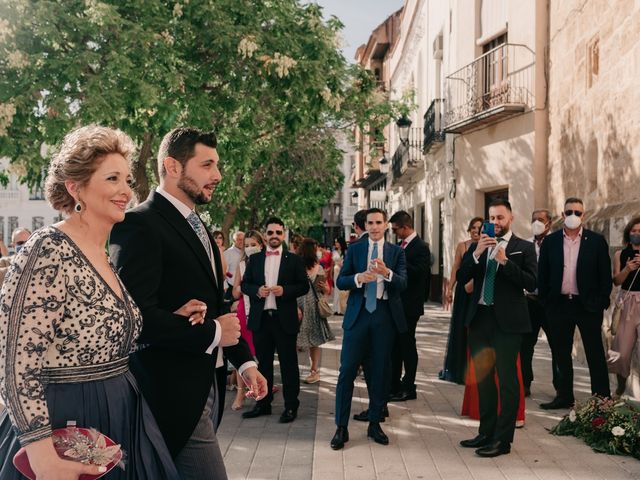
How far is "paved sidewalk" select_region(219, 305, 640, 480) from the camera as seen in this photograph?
618cm

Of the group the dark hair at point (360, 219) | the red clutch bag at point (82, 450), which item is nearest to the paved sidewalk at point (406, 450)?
the dark hair at point (360, 219)

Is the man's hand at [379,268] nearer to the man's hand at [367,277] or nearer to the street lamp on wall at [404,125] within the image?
the man's hand at [367,277]

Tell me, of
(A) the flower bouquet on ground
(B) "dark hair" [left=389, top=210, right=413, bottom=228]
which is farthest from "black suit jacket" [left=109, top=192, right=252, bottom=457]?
(B) "dark hair" [left=389, top=210, right=413, bottom=228]

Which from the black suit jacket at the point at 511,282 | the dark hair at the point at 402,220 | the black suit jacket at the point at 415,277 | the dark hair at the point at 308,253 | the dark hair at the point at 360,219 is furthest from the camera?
the dark hair at the point at 308,253

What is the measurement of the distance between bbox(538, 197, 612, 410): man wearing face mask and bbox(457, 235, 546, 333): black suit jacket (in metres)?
1.87

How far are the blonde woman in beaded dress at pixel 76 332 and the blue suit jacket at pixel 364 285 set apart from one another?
4.49 m

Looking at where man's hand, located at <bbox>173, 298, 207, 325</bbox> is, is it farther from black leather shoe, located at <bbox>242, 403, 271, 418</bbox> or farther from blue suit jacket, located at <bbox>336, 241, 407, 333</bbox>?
black leather shoe, located at <bbox>242, 403, 271, 418</bbox>

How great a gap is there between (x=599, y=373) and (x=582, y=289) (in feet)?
2.88

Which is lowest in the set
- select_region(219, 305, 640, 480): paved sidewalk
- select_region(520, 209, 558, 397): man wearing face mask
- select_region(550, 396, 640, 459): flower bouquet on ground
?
select_region(219, 305, 640, 480): paved sidewalk

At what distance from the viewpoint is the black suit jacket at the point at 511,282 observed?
6855 mm

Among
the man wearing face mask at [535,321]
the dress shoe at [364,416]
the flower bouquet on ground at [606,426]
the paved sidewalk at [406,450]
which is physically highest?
the man wearing face mask at [535,321]

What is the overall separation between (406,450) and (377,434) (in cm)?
36

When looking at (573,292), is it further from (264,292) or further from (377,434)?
(264,292)

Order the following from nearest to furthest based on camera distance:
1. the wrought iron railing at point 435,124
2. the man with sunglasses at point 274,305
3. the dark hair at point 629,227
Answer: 1. the dark hair at point 629,227
2. the man with sunglasses at point 274,305
3. the wrought iron railing at point 435,124
